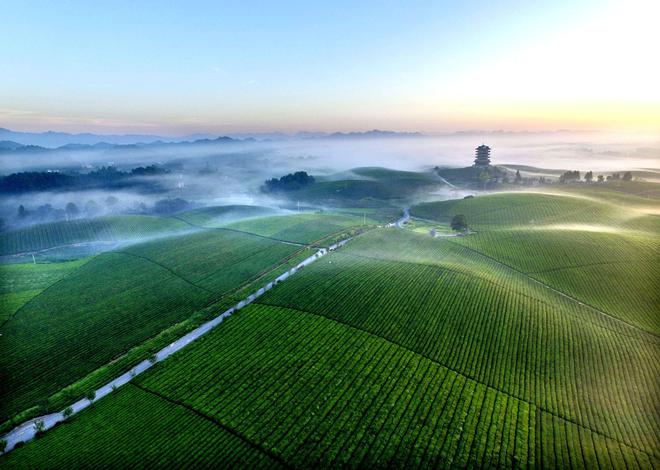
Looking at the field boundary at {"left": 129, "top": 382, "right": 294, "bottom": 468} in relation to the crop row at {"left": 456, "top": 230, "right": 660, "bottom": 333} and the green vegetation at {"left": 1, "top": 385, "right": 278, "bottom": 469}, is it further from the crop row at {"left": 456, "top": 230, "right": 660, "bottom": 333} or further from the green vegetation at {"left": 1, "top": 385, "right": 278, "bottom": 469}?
the crop row at {"left": 456, "top": 230, "right": 660, "bottom": 333}

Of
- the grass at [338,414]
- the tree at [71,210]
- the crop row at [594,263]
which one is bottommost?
the tree at [71,210]

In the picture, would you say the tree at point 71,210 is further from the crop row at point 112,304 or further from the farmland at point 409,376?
the farmland at point 409,376

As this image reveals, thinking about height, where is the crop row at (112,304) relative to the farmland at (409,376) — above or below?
below

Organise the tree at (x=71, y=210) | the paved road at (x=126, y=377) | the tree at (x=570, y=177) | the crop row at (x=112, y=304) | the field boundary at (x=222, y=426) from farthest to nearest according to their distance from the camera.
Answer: the tree at (x=570, y=177) < the tree at (x=71, y=210) < the crop row at (x=112, y=304) < the paved road at (x=126, y=377) < the field boundary at (x=222, y=426)

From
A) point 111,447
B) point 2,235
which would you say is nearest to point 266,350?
point 111,447

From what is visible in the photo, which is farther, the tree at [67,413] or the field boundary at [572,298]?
the field boundary at [572,298]

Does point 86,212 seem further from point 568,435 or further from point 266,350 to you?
point 568,435

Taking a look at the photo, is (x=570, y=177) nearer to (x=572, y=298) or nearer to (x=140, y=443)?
(x=572, y=298)

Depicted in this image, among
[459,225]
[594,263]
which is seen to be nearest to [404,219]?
[459,225]

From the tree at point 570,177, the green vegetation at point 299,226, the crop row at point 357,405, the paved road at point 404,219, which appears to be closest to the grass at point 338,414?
the crop row at point 357,405
